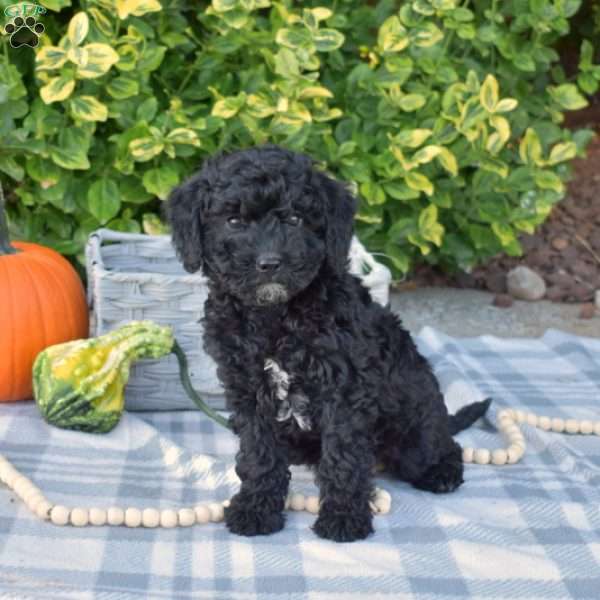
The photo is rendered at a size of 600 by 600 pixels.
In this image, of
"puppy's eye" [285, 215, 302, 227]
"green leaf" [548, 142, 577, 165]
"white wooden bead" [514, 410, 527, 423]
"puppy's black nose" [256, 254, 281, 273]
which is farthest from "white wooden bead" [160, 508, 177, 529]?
"green leaf" [548, 142, 577, 165]

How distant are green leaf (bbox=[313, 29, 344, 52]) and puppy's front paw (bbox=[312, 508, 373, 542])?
8.86 feet

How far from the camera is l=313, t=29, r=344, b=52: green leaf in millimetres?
4930

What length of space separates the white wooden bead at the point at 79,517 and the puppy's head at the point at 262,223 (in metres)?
0.90

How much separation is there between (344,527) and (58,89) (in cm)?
267

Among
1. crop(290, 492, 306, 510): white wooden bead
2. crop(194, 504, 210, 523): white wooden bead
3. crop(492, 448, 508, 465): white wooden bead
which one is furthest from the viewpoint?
crop(492, 448, 508, 465): white wooden bead

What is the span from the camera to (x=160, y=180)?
4914 millimetres

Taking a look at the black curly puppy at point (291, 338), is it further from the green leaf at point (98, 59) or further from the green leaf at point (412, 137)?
the green leaf at point (412, 137)

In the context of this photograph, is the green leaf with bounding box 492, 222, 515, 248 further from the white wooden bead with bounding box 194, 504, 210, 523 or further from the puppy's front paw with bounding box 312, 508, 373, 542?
the white wooden bead with bounding box 194, 504, 210, 523

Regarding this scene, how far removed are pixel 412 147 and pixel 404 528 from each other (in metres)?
2.71

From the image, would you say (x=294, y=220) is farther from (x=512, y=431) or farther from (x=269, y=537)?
(x=512, y=431)

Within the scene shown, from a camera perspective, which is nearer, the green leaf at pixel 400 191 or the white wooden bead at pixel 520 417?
the white wooden bead at pixel 520 417

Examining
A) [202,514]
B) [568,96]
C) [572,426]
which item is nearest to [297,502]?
[202,514]

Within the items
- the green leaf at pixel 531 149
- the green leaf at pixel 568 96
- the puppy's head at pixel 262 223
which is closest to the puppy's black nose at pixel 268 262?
the puppy's head at pixel 262 223

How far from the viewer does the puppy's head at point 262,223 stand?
9.21 ft
